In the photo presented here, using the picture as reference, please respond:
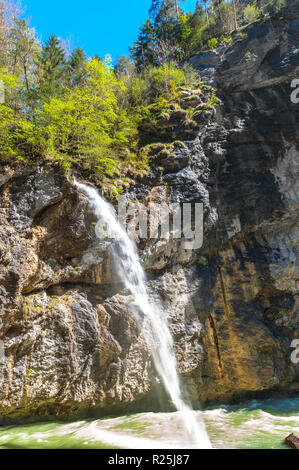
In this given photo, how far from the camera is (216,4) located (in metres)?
17.1

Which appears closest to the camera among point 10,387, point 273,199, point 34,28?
point 10,387

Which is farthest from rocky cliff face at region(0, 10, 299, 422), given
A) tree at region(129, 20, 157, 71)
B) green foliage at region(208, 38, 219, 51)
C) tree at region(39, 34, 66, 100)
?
tree at region(129, 20, 157, 71)

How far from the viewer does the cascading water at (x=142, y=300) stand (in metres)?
7.60

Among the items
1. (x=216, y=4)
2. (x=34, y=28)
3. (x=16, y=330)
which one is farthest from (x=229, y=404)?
(x=216, y=4)

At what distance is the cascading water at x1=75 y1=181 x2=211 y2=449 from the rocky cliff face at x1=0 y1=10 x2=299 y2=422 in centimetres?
26

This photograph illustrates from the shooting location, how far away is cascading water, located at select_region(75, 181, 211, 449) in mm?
7598

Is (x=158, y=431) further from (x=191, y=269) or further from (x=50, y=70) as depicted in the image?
(x=50, y=70)

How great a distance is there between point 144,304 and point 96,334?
63.6 inches

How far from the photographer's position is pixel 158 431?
5895 millimetres

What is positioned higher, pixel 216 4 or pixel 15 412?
pixel 216 4

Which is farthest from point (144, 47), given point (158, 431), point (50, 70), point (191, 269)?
point (158, 431)

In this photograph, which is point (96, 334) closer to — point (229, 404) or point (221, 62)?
point (229, 404)

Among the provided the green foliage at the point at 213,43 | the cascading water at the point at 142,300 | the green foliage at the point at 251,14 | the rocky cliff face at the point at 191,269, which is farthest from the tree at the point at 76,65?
the green foliage at the point at 251,14

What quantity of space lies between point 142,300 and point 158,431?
3146 mm
